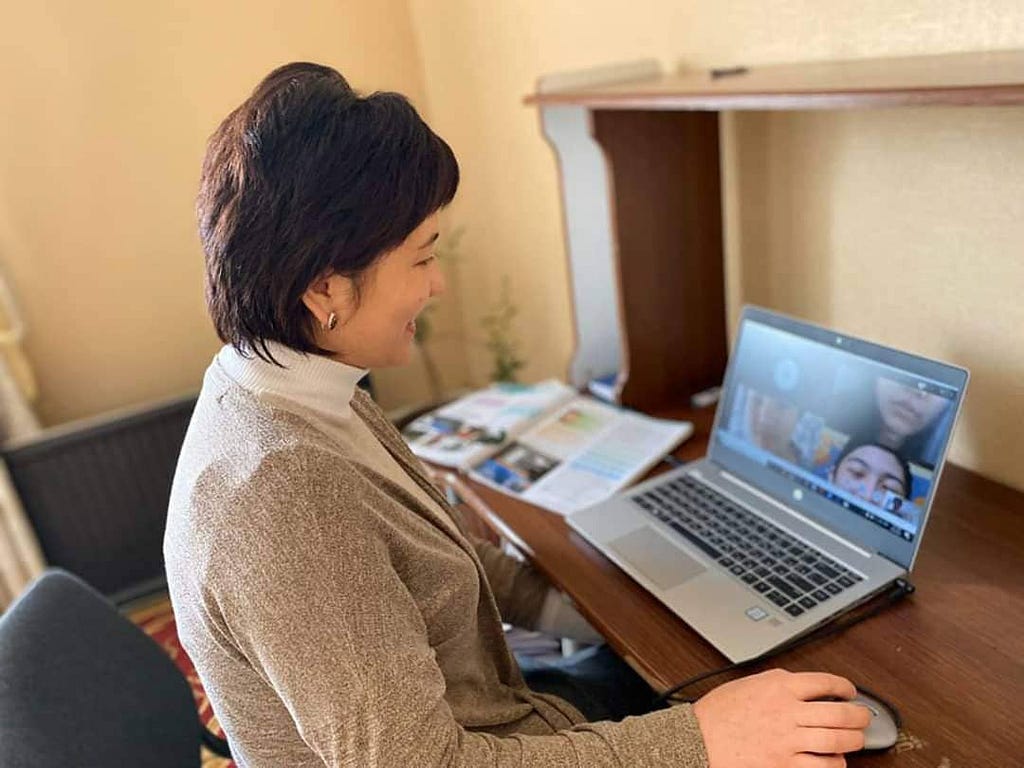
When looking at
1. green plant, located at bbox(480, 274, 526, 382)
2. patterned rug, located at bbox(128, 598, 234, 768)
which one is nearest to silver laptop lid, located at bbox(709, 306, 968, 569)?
green plant, located at bbox(480, 274, 526, 382)

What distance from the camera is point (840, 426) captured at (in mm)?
1071

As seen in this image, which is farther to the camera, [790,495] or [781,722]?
[790,495]

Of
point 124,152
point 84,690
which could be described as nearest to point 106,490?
point 124,152

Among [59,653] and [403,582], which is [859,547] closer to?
[403,582]

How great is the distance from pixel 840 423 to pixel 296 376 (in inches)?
26.4

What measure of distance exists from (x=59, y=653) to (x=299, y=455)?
1.74 feet

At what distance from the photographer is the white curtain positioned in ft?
6.80

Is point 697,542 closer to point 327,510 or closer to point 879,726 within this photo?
point 879,726

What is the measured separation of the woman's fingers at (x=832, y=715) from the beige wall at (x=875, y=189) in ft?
1.80

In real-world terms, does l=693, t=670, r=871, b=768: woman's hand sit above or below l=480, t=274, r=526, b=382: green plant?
above

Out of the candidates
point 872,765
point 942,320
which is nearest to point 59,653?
point 872,765

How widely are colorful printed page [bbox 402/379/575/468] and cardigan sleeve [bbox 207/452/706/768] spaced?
0.70 metres

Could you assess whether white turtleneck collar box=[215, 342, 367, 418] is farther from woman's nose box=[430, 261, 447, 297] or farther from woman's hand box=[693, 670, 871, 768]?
woman's hand box=[693, 670, 871, 768]

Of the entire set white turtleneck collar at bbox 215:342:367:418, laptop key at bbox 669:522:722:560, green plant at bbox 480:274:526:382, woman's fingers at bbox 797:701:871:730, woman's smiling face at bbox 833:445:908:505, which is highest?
white turtleneck collar at bbox 215:342:367:418
